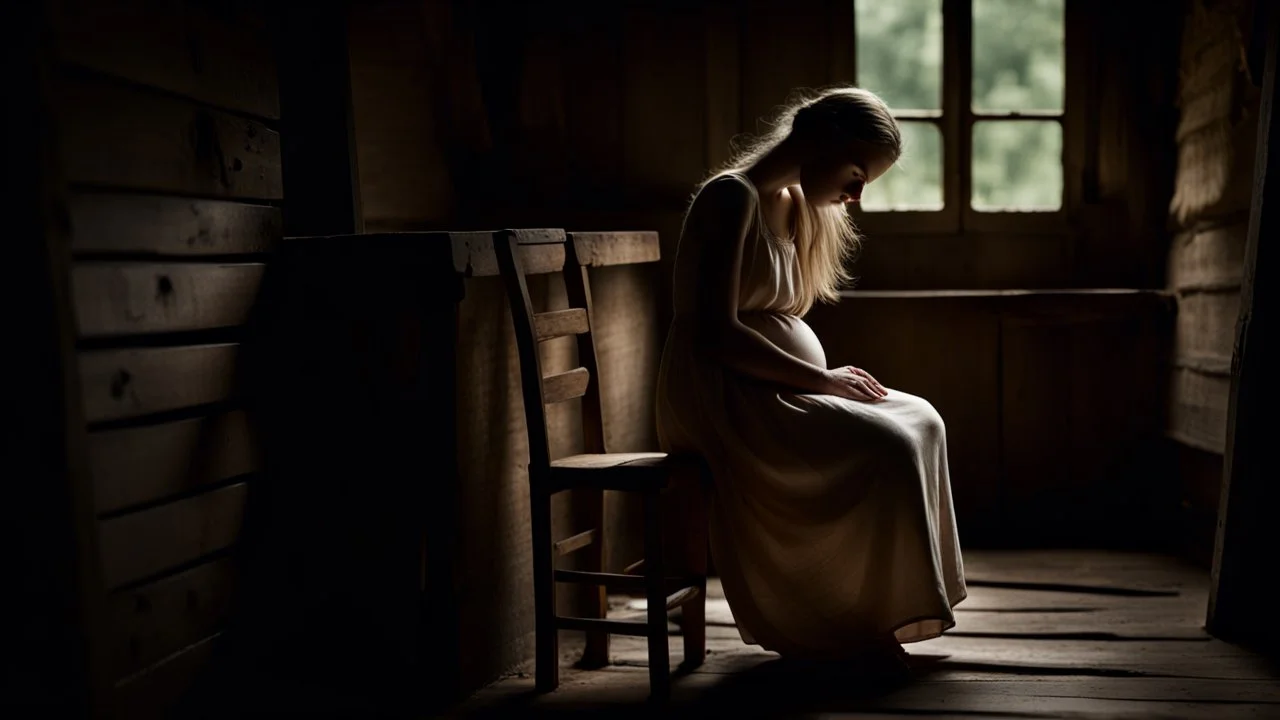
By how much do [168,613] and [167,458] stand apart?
0.35 m

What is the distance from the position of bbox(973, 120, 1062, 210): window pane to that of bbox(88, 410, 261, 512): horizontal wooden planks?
3.37 metres

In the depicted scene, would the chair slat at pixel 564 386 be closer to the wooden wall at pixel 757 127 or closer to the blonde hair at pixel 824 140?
the blonde hair at pixel 824 140

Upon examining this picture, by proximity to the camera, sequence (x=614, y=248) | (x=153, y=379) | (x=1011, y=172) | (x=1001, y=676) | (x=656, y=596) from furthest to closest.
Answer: (x=1011, y=172)
(x=614, y=248)
(x=1001, y=676)
(x=656, y=596)
(x=153, y=379)

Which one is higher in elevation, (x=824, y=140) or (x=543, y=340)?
(x=824, y=140)

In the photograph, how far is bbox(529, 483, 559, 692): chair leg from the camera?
336 centimetres

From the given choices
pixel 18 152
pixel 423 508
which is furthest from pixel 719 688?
pixel 18 152

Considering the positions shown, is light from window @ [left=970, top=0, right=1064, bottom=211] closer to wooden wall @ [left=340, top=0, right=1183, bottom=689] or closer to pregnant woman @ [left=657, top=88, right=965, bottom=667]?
wooden wall @ [left=340, top=0, right=1183, bottom=689]

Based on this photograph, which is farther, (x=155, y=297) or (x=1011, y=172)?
(x=1011, y=172)

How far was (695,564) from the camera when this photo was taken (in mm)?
3584

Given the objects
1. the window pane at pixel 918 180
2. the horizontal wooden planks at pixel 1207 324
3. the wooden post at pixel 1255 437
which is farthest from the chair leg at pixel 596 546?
the horizontal wooden planks at pixel 1207 324

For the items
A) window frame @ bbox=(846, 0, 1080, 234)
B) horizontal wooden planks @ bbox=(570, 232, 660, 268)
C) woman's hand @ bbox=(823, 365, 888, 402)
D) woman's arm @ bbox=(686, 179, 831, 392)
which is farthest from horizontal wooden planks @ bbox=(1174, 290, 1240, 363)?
horizontal wooden planks @ bbox=(570, 232, 660, 268)

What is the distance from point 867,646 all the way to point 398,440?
142cm

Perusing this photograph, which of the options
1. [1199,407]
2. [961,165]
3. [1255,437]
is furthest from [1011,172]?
[1255,437]

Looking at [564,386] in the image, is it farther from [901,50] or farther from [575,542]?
[901,50]
